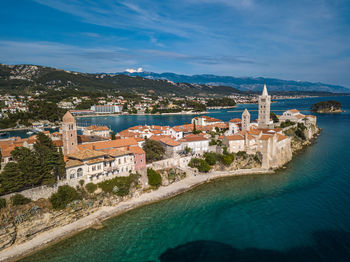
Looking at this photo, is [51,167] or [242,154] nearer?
[51,167]

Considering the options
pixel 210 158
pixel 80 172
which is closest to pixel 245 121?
pixel 210 158

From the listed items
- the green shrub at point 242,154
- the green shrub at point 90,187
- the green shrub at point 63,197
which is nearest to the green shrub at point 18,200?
the green shrub at point 63,197

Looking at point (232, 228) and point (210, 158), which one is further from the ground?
point (210, 158)

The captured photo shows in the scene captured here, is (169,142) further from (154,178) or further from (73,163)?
(73,163)

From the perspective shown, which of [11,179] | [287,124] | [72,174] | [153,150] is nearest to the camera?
[11,179]

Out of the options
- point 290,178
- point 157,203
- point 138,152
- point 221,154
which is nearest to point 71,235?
point 157,203

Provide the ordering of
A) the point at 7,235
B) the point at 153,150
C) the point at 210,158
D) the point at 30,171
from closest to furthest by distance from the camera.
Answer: the point at 7,235
the point at 30,171
the point at 153,150
the point at 210,158
